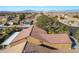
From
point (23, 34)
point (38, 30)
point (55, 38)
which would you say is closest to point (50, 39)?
point (55, 38)

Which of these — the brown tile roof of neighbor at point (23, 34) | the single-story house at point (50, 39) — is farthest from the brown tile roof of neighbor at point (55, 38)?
the brown tile roof of neighbor at point (23, 34)

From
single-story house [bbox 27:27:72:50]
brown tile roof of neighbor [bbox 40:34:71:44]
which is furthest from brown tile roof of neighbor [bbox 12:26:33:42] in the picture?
brown tile roof of neighbor [bbox 40:34:71:44]

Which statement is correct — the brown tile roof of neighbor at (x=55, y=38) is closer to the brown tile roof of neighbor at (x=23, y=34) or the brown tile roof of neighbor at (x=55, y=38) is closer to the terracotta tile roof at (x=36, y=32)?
the terracotta tile roof at (x=36, y=32)

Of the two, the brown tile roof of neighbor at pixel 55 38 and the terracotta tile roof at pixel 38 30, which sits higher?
the terracotta tile roof at pixel 38 30

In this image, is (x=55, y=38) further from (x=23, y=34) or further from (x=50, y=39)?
(x=23, y=34)

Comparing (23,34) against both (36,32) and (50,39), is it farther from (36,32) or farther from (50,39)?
(50,39)

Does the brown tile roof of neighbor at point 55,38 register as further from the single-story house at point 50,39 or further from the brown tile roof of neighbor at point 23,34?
the brown tile roof of neighbor at point 23,34

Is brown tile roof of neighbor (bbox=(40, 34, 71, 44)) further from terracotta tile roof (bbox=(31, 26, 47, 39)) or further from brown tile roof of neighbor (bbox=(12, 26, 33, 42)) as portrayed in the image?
brown tile roof of neighbor (bbox=(12, 26, 33, 42))

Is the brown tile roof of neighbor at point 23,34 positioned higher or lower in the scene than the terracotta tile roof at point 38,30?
lower

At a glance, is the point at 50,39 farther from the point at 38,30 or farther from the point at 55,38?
the point at 38,30
